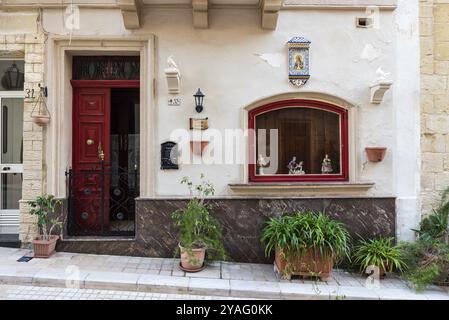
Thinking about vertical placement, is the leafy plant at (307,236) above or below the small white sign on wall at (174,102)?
below

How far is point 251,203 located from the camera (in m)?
6.00

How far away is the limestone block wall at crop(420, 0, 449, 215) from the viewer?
6.24 meters

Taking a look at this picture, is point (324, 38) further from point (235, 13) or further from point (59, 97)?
point (59, 97)

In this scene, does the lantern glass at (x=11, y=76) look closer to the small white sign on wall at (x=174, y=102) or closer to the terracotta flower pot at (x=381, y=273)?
the small white sign on wall at (x=174, y=102)

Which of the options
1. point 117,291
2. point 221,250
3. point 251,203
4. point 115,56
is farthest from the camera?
point 115,56

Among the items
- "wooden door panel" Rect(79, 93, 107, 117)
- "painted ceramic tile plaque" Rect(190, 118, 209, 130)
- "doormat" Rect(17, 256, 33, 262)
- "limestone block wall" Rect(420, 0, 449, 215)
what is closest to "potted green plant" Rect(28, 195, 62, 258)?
"doormat" Rect(17, 256, 33, 262)

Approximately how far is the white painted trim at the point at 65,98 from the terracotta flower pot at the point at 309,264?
2.53 m

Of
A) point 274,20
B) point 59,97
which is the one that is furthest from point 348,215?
point 59,97

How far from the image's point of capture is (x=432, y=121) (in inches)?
246

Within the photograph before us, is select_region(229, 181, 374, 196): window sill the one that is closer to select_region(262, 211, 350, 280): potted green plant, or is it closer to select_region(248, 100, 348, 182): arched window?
select_region(248, 100, 348, 182): arched window

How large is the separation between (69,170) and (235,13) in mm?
4012

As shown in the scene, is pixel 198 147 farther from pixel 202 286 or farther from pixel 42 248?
pixel 42 248

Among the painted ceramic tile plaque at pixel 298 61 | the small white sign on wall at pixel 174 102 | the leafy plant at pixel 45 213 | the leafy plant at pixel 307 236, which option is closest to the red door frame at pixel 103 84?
the small white sign on wall at pixel 174 102

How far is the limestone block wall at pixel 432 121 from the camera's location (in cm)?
624
